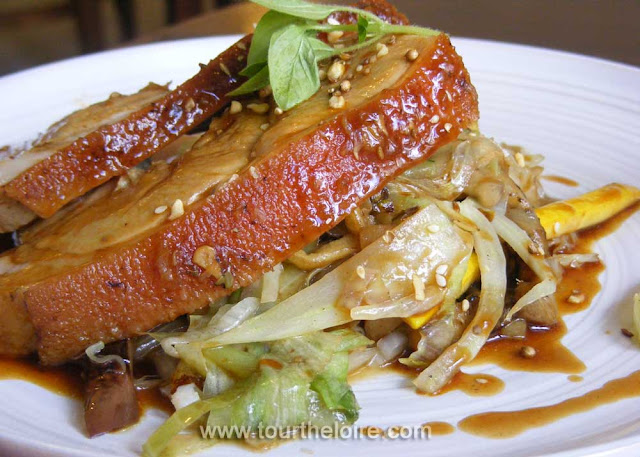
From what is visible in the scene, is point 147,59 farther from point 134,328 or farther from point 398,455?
point 398,455

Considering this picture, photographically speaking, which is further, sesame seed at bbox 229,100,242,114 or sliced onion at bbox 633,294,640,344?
sesame seed at bbox 229,100,242,114

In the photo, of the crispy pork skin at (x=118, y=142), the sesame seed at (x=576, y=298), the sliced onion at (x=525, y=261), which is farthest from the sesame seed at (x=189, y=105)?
the sesame seed at (x=576, y=298)

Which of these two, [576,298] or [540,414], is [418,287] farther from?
[576,298]

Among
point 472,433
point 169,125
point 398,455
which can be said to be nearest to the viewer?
point 398,455

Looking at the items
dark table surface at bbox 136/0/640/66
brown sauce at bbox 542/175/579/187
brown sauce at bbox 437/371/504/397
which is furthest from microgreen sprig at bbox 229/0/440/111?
dark table surface at bbox 136/0/640/66

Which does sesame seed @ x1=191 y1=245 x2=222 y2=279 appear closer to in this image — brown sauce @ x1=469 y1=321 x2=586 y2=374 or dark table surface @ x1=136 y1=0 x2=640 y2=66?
brown sauce @ x1=469 y1=321 x2=586 y2=374

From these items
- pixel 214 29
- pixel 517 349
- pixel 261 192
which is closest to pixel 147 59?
pixel 214 29
